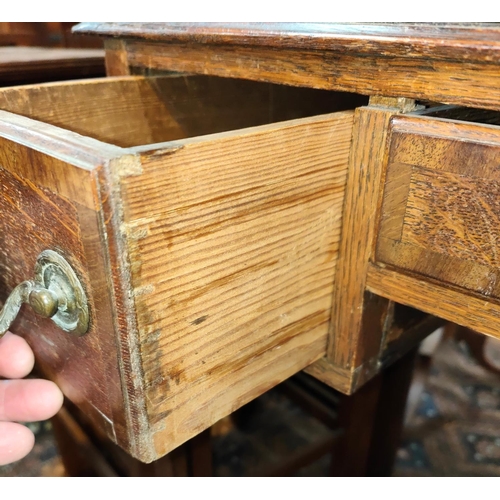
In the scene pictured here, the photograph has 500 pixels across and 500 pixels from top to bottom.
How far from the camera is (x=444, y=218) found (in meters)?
0.59

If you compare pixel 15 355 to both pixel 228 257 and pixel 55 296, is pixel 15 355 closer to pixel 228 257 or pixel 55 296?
pixel 55 296

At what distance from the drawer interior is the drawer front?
435 mm

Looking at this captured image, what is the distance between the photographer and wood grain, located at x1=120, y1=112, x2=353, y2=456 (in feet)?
1.61

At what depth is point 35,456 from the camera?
174cm

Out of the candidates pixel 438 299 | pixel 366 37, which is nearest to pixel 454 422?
pixel 438 299

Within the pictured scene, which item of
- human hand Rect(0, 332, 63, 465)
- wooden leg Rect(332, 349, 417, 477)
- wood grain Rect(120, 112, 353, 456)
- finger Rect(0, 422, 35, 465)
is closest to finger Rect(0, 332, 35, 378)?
human hand Rect(0, 332, 63, 465)

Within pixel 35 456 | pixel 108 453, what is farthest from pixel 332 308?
pixel 35 456

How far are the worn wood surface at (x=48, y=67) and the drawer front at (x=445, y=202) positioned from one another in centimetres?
72

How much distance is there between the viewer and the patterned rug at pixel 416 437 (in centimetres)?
167

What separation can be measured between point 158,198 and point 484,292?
15.5 inches

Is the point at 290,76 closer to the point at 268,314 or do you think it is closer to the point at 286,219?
the point at 286,219

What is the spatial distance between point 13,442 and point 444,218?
2.42 ft

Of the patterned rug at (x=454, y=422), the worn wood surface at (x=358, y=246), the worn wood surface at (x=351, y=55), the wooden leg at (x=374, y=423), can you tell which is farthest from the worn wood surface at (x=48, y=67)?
the patterned rug at (x=454, y=422)

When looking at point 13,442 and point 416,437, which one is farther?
point 416,437
